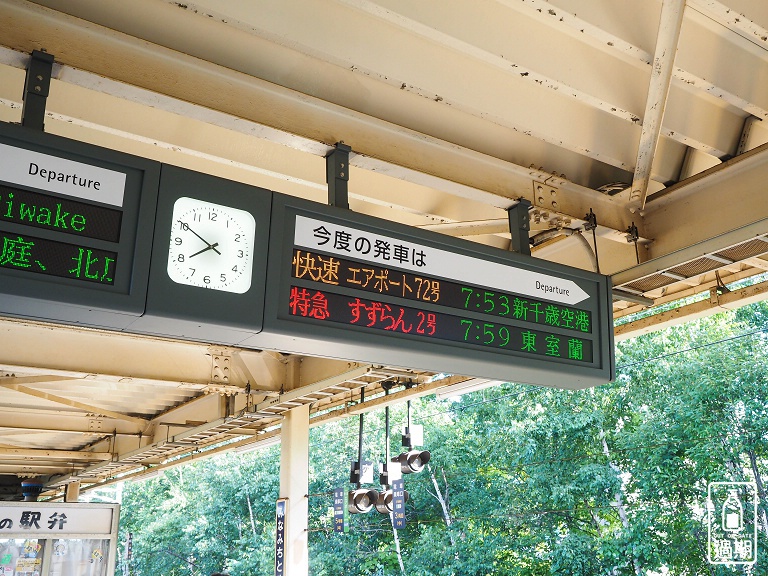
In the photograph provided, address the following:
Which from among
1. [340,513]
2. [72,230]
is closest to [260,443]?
[340,513]

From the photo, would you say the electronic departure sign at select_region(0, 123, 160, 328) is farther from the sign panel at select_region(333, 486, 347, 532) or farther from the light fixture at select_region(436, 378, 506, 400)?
the sign panel at select_region(333, 486, 347, 532)

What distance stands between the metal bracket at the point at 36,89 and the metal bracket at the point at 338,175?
3.34 feet

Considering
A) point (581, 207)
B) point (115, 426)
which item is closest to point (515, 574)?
point (115, 426)

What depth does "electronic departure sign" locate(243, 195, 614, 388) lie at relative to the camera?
8.49ft

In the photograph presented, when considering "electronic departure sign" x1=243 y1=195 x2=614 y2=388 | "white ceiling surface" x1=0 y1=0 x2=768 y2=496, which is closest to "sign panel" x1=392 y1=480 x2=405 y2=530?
"white ceiling surface" x1=0 y1=0 x2=768 y2=496

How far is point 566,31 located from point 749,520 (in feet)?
42.2

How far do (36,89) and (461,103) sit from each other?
1.61 meters

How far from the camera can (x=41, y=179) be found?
88.2 inches

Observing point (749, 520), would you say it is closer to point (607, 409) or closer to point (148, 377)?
point (607, 409)

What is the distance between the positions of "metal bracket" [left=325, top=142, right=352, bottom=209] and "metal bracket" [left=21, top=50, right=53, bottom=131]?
102cm

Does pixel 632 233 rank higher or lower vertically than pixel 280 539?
higher

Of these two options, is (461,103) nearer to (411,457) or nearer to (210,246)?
(210,246)

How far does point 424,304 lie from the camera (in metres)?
2.81

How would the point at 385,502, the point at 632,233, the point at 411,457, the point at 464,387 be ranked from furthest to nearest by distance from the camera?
the point at 385,502
the point at 411,457
the point at 464,387
the point at 632,233
